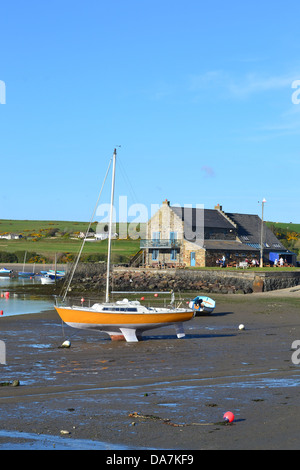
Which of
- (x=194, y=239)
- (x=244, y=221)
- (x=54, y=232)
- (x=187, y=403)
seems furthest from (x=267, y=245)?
(x=54, y=232)

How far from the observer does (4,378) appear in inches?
707

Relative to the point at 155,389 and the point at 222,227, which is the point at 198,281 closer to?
the point at 222,227

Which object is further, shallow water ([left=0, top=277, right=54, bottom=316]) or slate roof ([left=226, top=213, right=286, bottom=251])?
slate roof ([left=226, top=213, right=286, bottom=251])

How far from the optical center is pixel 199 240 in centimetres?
6550

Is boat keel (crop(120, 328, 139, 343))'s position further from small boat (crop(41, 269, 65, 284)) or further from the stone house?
small boat (crop(41, 269, 65, 284))

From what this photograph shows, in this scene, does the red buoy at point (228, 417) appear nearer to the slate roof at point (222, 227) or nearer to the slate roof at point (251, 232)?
the slate roof at point (222, 227)

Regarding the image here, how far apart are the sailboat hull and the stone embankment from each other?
2626 cm

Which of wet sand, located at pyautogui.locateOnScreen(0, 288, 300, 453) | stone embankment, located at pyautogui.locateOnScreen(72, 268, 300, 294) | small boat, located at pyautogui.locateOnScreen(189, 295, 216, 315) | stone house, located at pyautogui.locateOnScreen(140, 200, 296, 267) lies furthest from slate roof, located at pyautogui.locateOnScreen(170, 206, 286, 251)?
wet sand, located at pyautogui.locateOnScreen(0, 288, 300, 453)

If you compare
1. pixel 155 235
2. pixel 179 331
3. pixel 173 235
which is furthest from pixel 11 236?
pixel 179 331

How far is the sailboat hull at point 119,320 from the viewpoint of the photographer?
25859 millimetres

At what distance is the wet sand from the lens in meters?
12.2

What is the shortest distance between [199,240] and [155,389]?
49169 millimetres
